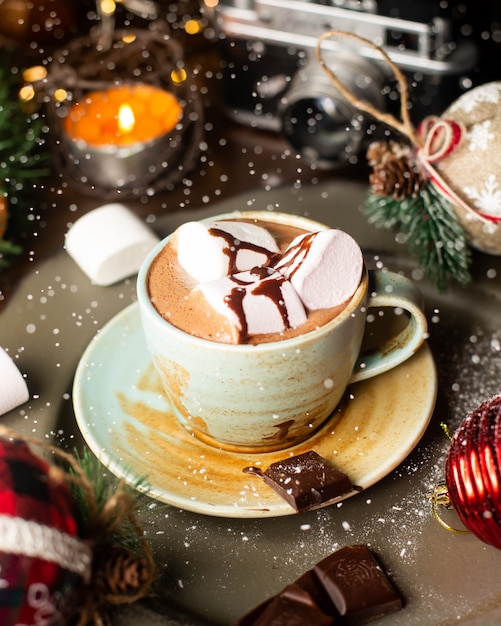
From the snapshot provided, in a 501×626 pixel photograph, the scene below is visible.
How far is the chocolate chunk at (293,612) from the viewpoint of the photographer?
56cm

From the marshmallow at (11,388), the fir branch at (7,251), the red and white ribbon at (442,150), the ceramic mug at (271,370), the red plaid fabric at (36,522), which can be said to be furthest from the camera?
the fir branch at (7,251)

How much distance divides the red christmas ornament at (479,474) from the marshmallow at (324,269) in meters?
0.16

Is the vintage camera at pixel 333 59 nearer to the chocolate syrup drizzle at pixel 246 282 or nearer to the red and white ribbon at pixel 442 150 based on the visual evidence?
the red and white ribbon at pixel 442 150

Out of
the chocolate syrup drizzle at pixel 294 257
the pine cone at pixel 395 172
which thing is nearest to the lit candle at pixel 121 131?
the pine cone at pixel 395 172

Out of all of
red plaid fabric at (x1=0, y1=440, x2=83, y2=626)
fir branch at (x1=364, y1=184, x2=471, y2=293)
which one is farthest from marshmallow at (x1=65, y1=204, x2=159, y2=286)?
red plaid fabric at (x1=0, y1=440, x2=83, y2=626)

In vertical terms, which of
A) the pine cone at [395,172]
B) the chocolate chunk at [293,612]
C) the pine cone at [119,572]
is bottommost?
the chocolate chunk at [293,612]

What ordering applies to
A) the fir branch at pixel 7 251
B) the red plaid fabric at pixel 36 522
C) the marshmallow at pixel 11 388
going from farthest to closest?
the fir branch at pixel 7 251, the marshmallow at pixel 11 388, the red plaid fabric at pixel 36 522

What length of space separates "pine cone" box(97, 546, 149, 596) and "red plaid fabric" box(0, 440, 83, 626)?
0.04 m

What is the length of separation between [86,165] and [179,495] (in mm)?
630

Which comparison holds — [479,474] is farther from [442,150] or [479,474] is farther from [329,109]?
[329,109]

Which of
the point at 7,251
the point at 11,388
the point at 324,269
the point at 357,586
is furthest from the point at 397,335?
the point at 7,251

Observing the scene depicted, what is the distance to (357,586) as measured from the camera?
1.97ft

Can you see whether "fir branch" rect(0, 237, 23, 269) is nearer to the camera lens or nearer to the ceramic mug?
the ceramic mug

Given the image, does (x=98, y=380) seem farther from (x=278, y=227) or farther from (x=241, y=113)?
(x=241, y=113)
